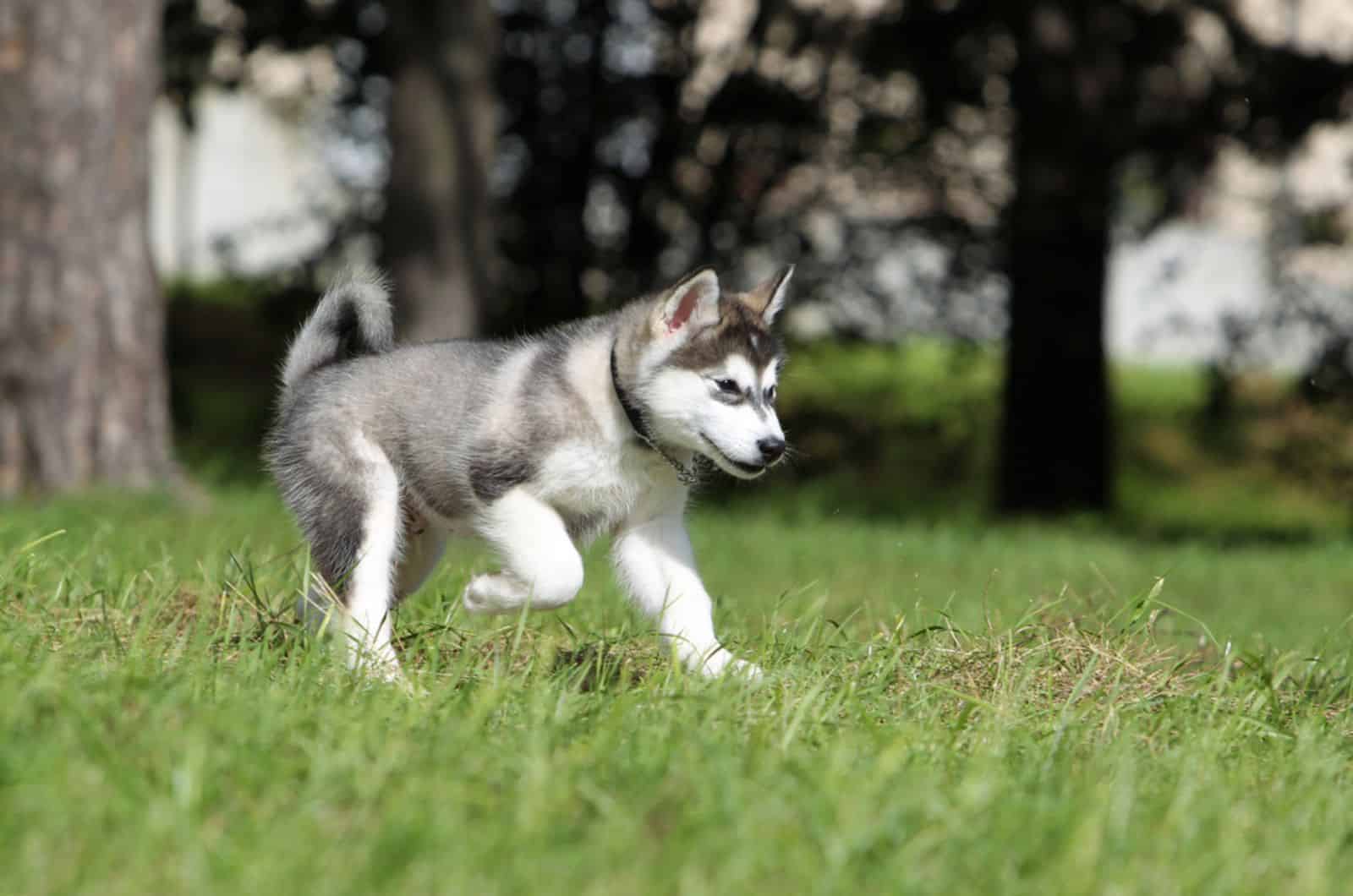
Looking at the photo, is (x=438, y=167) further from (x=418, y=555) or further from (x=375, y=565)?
(x=375, y=565)

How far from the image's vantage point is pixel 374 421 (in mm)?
4500

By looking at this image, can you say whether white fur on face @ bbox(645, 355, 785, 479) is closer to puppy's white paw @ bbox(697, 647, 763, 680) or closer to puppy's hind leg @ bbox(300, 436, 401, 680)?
puppy's white paw @ bbox(697, 647, 763, 680)

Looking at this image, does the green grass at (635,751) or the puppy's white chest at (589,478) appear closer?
the green grass at (635,751)

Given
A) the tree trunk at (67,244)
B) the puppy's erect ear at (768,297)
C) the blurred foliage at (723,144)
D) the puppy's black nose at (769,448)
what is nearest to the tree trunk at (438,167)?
the blurred foliage at (723,144)

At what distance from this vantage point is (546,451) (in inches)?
163

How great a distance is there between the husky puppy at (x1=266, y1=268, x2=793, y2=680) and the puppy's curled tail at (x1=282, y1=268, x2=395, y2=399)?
0.71 ft

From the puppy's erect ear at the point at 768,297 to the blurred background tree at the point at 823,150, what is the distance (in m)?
6.32

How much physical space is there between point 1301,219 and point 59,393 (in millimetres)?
9487

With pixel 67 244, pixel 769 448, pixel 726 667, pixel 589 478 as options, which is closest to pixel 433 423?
pixel 589 478

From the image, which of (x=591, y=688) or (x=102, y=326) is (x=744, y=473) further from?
(x=102, y=326)

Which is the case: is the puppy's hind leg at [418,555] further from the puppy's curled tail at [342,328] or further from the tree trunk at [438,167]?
the tree trunk at [438,167]

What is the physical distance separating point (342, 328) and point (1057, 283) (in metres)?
8.43

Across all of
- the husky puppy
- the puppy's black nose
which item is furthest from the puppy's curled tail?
the puppy's black nose

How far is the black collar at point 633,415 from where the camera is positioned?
418 centimetres
